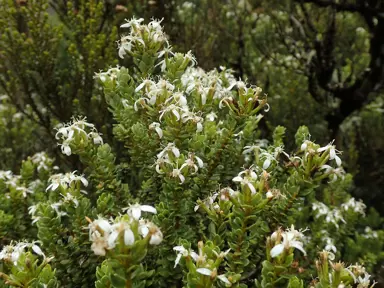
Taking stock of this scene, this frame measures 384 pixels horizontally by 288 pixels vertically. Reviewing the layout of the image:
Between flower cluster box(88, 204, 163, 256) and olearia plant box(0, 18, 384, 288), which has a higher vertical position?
flower cluster box(88, 204, 163, 256)

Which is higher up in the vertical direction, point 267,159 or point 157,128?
point 157,128

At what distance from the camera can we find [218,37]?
13.4 feet

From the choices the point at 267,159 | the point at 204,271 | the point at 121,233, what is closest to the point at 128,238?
the point at 121,233

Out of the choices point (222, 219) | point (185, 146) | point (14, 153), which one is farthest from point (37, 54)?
point (222, 219)

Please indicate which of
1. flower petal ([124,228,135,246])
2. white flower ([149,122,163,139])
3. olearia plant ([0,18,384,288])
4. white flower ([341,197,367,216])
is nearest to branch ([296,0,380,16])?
white flower ([341,197,367,216])

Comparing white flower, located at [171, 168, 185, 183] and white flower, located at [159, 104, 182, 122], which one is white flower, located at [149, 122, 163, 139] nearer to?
white flower, located at [159, 104, 182, 122]

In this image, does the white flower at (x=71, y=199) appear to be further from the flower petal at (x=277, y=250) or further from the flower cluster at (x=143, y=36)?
the flower petal at (x=277, y=250)

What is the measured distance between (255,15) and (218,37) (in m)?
0.63

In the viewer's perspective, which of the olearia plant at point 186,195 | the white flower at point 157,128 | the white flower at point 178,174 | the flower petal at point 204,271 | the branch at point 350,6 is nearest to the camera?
the flower petal at point 204,271

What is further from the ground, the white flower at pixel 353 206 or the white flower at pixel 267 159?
the white flower at pixel 267 159

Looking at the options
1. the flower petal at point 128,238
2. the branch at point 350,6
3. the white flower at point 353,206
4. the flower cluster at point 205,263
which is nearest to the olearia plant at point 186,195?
the flower cluster at point 205,263

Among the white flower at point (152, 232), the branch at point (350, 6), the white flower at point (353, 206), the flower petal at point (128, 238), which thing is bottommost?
the white flower at point (353, 206)

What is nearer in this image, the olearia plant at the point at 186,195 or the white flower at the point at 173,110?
the olearia plant at the point at 186,195

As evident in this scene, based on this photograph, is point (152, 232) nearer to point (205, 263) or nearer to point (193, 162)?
point (205, 263)
